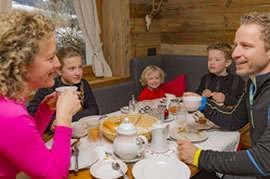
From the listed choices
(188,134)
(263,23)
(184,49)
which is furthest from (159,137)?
(184,49)

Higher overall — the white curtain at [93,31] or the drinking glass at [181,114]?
the white curtain at [93,31]

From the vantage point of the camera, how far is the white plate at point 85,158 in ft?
3.57

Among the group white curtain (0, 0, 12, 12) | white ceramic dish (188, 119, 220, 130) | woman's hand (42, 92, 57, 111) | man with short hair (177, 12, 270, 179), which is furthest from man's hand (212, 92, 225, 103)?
white curtain (0, 0, 12, 12)

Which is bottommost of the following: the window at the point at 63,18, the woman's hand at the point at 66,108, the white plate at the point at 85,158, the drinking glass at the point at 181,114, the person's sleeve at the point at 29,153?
the white plate at the point at 85,158

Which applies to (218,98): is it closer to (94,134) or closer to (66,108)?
(94,134)

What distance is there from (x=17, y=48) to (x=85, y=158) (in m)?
0.59

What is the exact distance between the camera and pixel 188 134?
141cm

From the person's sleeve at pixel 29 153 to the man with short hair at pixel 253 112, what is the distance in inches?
22.5

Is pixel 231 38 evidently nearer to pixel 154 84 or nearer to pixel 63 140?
pixel 154 84

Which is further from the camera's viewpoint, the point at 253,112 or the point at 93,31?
the point at 93,31

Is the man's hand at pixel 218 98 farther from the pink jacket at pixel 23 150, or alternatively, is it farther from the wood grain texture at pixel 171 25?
the pink jacket at pixel 23 150

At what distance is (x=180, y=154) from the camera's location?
1151mm

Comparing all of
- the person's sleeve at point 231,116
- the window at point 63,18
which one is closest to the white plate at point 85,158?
the person's sleeve at point 231,116

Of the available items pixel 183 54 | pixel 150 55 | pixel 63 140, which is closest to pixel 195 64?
pixel 183 54
